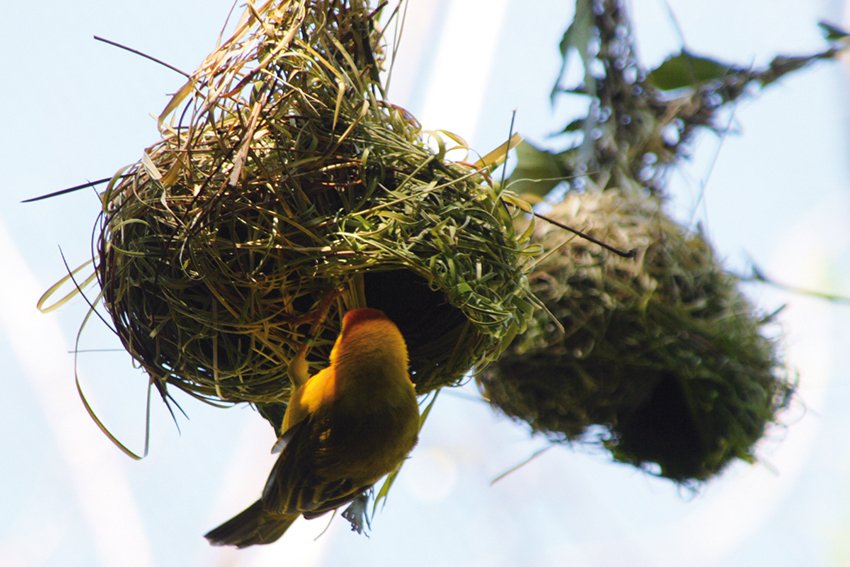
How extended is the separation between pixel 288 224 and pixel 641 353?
104 cm

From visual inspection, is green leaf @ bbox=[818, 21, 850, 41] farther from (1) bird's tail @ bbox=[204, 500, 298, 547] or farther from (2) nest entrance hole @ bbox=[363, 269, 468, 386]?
(1) bird's tail @ bbox=[204, 500, 298, 547]

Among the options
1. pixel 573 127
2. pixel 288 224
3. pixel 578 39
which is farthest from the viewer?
pixel 573 127

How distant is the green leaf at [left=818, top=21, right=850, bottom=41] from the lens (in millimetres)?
2039

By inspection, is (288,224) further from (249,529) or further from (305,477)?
(249,529)

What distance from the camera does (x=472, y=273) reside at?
4.20 feet

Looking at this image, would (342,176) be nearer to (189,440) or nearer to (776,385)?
(776,385)

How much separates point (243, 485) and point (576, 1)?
8.43 ft

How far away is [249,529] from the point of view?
4.91ft

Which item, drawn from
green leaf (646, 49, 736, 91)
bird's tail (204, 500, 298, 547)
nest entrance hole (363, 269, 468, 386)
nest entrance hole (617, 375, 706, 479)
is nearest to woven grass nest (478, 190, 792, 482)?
nest entrance hole (617, 375, 706, 479)

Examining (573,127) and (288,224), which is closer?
(288,224)

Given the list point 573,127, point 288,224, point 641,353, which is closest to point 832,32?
point 573,127

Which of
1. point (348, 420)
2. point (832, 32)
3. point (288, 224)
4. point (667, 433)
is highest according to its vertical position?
point (832, 32)

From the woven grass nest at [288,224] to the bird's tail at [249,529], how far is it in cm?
23

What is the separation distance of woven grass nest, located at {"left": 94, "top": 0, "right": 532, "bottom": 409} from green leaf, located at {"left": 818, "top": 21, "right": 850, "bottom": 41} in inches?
43.7
